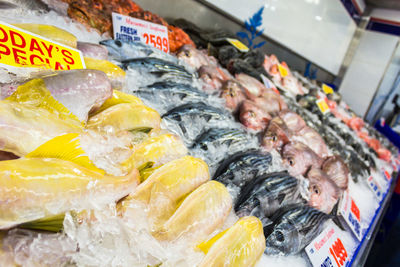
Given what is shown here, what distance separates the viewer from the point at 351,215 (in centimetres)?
186

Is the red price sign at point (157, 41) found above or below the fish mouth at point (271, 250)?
above

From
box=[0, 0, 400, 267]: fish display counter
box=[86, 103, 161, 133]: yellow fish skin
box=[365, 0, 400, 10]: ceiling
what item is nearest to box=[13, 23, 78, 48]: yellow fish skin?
box=[0, 0, 400, 267]: fish display counter

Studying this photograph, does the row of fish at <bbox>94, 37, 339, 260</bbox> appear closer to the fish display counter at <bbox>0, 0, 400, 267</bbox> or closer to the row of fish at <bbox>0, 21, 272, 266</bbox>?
the fish display counter at <bbox>0, 0, 400, 267</bbox>

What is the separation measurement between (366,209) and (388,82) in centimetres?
724

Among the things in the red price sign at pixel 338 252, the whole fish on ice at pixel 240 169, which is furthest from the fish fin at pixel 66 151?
the red price sign at pixel 338 252

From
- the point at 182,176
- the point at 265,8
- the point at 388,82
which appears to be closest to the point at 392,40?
the point at 388,82

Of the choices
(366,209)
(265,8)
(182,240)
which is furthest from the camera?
(265,8)

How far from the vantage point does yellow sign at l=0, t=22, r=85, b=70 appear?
0.94 meters

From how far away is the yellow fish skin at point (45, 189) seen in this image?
52cm

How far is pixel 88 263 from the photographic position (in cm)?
59

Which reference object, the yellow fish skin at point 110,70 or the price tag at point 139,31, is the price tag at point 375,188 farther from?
the yellow fish skin at point 110,70

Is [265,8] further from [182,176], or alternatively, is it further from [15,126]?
[15,126]

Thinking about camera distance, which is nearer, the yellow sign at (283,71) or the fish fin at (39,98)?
the fish fin at (39,98)

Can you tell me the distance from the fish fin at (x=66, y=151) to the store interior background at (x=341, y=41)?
265 cm
